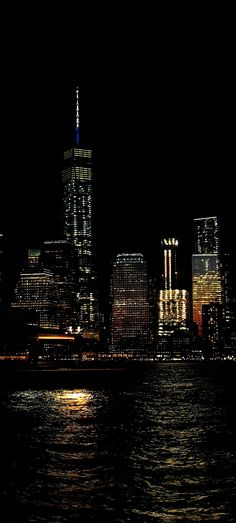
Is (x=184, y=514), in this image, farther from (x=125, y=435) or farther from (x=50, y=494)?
(x=125, y=435)

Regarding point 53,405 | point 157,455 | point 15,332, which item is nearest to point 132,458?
point 157,455

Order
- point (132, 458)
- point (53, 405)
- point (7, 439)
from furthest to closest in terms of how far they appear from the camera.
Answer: point (53, 405) → point (7, 439) → point (132, 458)

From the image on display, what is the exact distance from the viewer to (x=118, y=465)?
27.5 metres

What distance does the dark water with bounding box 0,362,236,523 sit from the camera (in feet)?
63.4

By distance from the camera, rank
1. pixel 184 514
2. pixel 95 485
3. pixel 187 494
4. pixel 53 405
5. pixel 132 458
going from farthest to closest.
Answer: pixel 53 405, pixel 132 458, pixel 95 485, pixel 187 494, pixel 184 514

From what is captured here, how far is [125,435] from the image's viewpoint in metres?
38.2

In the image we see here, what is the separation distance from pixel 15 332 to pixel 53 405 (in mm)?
130077

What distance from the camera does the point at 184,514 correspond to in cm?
1862

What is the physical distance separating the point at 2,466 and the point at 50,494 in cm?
648

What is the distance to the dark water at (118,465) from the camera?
19312mm

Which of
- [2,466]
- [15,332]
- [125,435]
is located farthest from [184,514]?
[15,332]

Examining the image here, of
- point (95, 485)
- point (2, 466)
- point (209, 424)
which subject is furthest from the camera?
point (209, 424)

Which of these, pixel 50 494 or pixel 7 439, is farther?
pixel 7 439

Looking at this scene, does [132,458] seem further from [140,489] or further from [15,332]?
[15,332]
